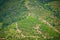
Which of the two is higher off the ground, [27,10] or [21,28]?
[27,10]

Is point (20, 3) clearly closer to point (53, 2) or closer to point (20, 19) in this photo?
point (20, 19)

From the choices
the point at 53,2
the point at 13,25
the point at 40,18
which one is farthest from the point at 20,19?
the point at 53,2

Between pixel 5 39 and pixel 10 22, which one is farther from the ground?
pixel 10 22

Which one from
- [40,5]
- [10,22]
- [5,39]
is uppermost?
[40,5]

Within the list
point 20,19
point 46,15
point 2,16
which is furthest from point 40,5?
point 2,16

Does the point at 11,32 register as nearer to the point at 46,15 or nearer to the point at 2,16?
the point at 2,16

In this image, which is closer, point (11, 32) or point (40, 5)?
point (11, 32)
